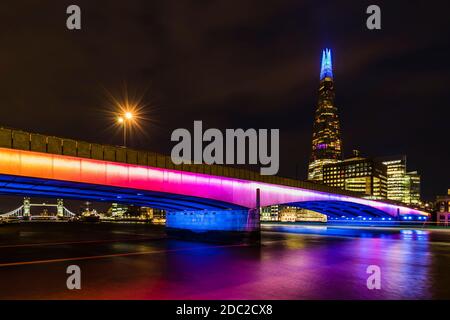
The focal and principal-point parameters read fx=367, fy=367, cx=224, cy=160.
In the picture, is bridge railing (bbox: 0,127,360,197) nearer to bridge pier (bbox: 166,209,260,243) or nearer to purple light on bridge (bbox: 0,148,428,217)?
purple light on bridge (bbox: 0,148,428,217)

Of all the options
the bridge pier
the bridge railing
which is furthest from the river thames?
the bridge pier

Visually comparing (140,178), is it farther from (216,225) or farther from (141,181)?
(216,225)

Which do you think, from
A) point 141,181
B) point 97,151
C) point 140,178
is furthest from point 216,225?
point 97,151

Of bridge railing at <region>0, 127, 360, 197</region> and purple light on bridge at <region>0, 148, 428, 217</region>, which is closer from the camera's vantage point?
bridge railing at <region>0, 127, 360, 197</region>

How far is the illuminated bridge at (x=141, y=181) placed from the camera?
84.2 feet

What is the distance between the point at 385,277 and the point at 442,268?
5384 mm

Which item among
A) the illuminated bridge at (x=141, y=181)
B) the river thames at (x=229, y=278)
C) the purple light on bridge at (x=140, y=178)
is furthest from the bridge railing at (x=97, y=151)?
the river thames at (x=229, y=278)

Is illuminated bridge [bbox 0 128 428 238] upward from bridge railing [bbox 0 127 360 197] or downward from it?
downward

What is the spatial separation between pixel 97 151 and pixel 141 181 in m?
5.38

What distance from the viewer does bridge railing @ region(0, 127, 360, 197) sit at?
24.7m

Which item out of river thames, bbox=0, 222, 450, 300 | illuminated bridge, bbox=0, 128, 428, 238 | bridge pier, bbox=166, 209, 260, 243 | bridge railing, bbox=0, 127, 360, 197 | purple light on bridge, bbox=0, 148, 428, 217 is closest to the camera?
river thames, bbox=0, 222, 450, 300

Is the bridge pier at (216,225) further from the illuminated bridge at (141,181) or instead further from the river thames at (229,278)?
the river thames at (229,278)
